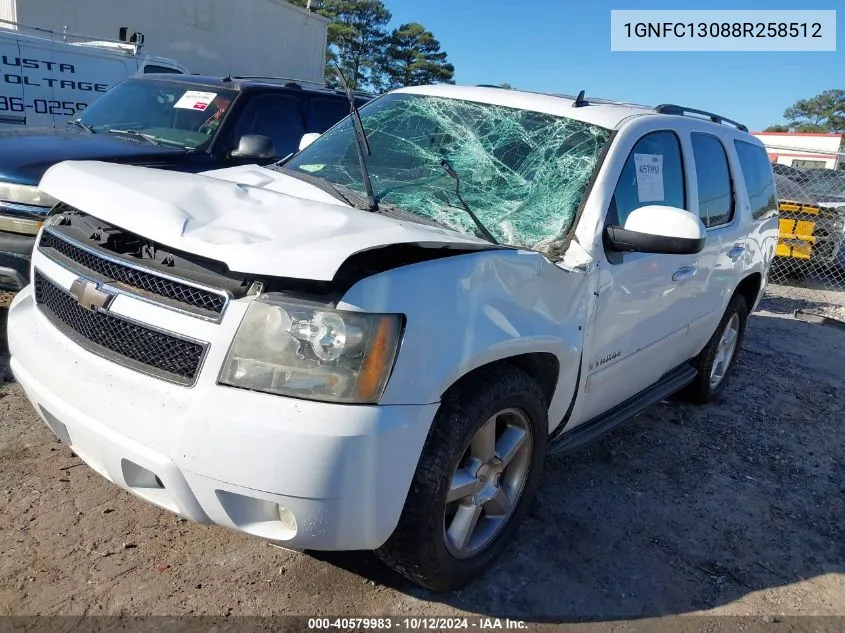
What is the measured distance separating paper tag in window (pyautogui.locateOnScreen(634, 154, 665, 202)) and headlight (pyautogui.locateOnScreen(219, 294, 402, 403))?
1.79m

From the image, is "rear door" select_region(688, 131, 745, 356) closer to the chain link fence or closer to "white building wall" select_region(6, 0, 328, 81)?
the chain link fence

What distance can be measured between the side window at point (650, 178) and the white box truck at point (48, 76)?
25.8 ft

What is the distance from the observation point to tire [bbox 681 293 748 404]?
15.1ft

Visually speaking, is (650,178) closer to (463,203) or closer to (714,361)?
(463,203)

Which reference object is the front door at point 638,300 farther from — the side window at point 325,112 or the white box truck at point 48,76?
the white box truck at point 48,76

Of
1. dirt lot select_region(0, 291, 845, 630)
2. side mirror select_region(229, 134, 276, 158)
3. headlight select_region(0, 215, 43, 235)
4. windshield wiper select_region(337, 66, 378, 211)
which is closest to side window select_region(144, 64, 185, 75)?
side mirror select_region(229, 134, 276, 158)

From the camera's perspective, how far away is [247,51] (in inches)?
758

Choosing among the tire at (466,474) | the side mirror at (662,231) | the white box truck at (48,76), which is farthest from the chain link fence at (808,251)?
the white box truck at (48,76)

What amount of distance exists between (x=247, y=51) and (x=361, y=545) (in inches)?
766

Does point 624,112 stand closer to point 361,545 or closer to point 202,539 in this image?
point 361,545

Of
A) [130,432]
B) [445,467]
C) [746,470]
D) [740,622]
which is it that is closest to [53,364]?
[130,432]

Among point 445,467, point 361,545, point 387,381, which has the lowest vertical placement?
point 361,545

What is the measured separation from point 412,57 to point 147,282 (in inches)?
1853

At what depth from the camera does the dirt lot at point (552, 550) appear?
2.47 m
